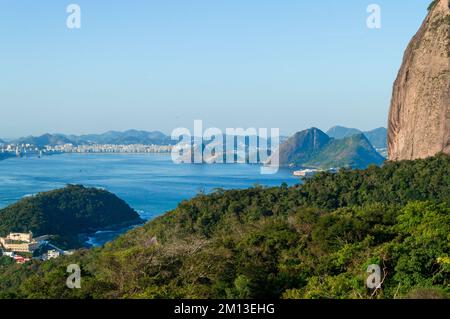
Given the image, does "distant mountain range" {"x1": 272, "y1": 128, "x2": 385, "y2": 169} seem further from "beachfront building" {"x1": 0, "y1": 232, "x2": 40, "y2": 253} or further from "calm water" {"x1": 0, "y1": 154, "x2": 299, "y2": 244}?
"beachfront building" {"x1": 0, "y1": 232, "x2": 40, "y2": 253}

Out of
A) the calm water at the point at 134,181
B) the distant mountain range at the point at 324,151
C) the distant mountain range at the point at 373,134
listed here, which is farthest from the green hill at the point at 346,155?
the distant mountain range at the point at 373,134

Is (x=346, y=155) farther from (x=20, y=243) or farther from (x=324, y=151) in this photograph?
(x=20, y=243)

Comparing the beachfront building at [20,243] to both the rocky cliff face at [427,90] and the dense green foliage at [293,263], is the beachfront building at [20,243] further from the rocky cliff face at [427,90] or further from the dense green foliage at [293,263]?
the rocky cliff face at [427,90]

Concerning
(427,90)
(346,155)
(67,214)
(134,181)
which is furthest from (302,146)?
(427,90)
